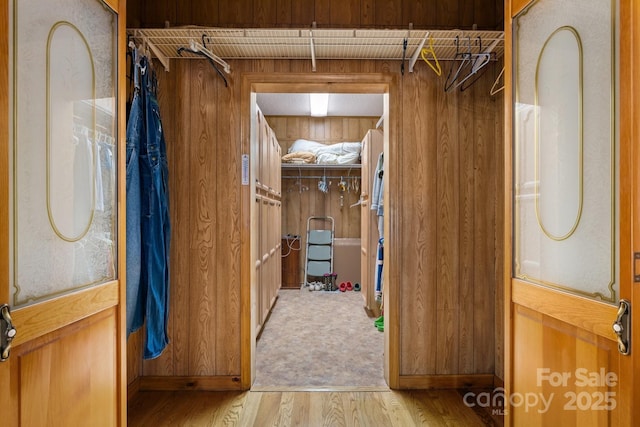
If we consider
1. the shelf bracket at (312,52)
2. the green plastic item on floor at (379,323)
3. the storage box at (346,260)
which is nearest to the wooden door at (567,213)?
the shelf bracket at (312,52)

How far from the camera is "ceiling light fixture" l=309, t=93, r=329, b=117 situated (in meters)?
4.77

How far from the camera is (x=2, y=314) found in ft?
2.83

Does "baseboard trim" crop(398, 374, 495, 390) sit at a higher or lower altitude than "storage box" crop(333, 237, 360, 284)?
lower

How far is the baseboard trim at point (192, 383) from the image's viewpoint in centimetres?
234

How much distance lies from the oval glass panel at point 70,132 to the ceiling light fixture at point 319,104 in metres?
3.73

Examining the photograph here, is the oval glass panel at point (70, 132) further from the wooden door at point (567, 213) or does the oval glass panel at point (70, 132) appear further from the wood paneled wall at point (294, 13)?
the wooden door at point (567, 213)

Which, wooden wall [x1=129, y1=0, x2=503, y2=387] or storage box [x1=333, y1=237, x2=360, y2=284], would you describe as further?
storage box [x1=333, y1=237, x2=360, y2=284]

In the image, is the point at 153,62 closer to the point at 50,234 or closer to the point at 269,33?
the point at 269,33

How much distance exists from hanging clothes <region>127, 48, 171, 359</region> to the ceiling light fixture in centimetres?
298

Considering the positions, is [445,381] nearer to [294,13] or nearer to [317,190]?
[294,13]

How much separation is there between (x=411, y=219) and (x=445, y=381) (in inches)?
44.1

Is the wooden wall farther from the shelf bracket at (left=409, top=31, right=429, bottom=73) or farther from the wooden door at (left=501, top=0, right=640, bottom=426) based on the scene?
A: the wooden door at (left=501, top=0, right=640, bottom=426)

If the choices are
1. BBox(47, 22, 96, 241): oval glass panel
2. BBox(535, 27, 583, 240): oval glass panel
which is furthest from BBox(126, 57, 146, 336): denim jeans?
BBox(535, 27, 583, 240): oval glass panel

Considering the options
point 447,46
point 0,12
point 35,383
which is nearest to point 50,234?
point 35,383
